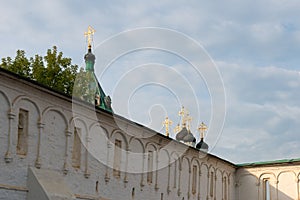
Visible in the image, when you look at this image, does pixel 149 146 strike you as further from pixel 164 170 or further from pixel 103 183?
pixel 103 183

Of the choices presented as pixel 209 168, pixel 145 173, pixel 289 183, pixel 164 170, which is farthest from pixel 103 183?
pixel 289 183

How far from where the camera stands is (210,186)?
106 ft

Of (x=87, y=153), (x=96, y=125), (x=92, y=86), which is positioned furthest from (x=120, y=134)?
(x=92, y=86)

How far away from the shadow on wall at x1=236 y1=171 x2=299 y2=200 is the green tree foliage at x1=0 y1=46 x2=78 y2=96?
12.1 m

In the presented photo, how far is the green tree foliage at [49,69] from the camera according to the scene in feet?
121

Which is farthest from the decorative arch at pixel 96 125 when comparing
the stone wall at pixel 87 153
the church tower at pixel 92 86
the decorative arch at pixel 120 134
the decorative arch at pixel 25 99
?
the church tower at pixel 92 86

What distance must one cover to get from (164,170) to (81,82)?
1132 cm

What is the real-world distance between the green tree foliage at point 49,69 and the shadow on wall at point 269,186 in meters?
12.1

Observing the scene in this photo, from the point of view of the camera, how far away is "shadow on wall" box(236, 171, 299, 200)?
33.1 m

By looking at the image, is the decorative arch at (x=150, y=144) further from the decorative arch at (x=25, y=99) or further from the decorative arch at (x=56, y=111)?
the decorative arch at (x=25, y=99)

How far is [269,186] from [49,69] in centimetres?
1537

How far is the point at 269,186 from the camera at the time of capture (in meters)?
34.1

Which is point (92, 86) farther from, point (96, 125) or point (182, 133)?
point (96, 125)

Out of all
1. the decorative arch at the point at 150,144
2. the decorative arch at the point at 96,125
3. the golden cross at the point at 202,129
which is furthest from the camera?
the golden cross at the point at 202,129
